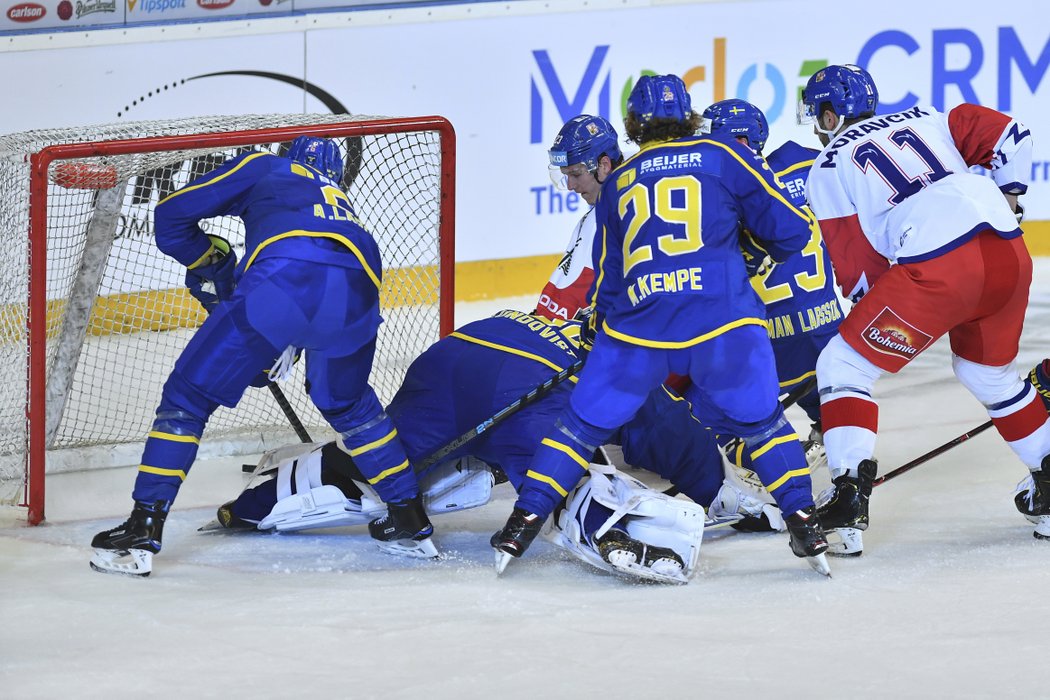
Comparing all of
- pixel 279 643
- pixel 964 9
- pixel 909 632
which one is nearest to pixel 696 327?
pixel 909 632

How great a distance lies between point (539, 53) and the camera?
6199 mm

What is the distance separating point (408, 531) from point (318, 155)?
894 mm

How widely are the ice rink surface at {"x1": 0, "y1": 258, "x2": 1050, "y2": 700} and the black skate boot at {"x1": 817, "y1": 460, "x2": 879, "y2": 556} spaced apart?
78 mm

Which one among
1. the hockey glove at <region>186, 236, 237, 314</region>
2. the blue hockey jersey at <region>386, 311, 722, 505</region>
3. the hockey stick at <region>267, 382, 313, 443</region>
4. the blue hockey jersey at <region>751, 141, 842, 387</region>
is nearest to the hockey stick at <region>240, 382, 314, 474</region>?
the hockey stick at <region>267, 382, 313, 443</region>

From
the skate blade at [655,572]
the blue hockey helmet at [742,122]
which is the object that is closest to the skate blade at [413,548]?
the skate blade at [655,572]

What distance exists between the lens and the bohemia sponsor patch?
332cm

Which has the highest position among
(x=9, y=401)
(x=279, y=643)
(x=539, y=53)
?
(x=539, y=53)

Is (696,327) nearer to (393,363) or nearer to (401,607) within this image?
(401,607)

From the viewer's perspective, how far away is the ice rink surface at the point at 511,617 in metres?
2.52

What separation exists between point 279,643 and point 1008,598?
1435 millimetres

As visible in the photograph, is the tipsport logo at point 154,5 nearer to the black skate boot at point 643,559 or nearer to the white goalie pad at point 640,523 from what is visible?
the white goalie pad at point 640,523

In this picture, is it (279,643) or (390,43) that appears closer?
(279,643)

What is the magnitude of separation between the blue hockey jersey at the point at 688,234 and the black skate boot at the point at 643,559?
0.42m

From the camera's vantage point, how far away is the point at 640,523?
3.17m
